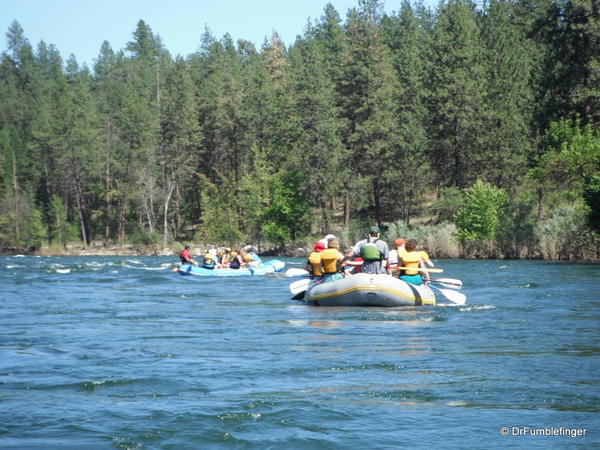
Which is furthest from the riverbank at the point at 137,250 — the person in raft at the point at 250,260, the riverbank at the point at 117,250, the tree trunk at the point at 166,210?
the person in raft at the point at 250,260

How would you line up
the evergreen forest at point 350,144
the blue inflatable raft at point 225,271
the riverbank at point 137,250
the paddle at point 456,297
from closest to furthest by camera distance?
the paddle at point 456,297, the blue inflatable raft at point 225,271, the evergreen forest at point 350,144, the riverbank at point 137,250

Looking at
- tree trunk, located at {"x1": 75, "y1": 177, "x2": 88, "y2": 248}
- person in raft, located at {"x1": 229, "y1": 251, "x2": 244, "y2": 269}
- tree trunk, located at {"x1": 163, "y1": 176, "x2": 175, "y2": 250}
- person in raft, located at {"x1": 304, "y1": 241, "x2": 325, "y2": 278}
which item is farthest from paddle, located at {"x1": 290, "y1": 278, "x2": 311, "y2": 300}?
tree trunk, located at {"x1": 75, "y1": 177, "x2": 88, "y2": 248}

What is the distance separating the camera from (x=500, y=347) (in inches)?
505

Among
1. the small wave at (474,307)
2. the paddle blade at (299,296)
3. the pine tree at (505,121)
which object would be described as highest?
the pine tree at (505,121)

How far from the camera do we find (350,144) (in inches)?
2445

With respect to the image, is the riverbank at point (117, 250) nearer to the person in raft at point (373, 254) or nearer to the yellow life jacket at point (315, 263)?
the yellow life jacket at point (315, 263)

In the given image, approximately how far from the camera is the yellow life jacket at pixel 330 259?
64.8ft

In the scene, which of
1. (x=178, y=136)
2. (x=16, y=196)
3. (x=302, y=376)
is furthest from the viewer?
(x=16, y=196)

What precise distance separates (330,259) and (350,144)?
42.9 meters

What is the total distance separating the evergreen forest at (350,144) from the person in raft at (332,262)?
1736cm

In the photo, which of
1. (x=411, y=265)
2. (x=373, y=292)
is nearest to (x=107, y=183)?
(x=411, y=265)

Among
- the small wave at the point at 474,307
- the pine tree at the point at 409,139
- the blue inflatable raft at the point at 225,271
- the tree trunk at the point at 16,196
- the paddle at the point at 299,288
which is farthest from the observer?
the tree trunk at the point at 16,196

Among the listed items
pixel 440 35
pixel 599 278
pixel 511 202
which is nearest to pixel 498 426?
pixel 599 278

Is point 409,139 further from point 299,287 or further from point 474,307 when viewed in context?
point 474,307
